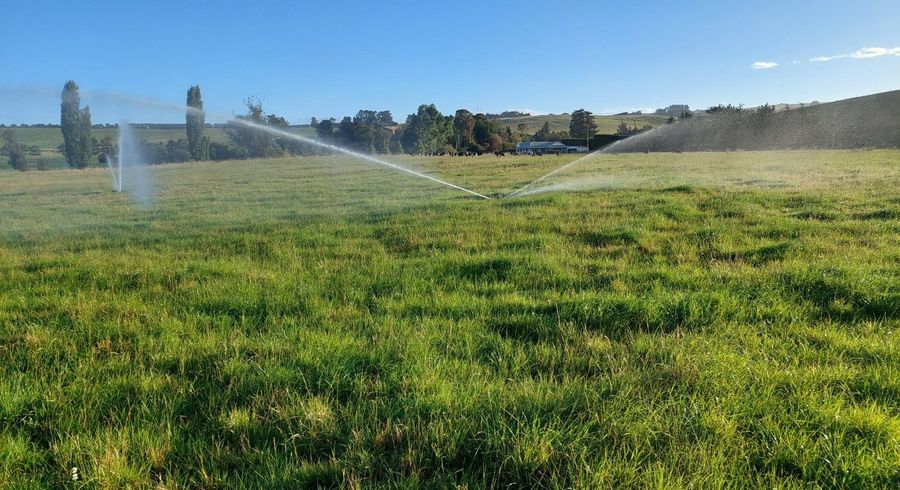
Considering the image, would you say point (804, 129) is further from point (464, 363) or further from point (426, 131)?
point (464, 363)

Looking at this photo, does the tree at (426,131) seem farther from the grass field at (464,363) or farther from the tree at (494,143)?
the grass field at (464,363)

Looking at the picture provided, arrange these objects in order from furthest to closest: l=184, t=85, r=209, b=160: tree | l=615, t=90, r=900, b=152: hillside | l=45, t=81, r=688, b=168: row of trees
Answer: l=615, t=90, r=900, b=152: hillside, l=184, t=85, r=209, b=160: tree, l=45, t=81, r=688, b=168: row of trees

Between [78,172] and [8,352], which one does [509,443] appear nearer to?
[8,352]

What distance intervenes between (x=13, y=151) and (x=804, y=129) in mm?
127028

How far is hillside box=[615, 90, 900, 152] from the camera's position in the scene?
211 ft

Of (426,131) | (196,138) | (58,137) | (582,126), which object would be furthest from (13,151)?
(582,126)

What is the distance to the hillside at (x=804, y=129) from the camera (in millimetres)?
64250

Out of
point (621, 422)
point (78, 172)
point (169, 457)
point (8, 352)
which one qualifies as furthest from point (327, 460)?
point (78, 172)

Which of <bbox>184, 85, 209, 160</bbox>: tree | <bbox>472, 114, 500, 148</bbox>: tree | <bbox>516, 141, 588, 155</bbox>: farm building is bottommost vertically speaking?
<bbox>184, 85, 209, 160</bbox>: tree

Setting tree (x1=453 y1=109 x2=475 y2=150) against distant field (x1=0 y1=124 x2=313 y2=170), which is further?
tree (x1=453 y1=109 x2=475 y2=150)

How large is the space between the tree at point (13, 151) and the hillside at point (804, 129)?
83898mm

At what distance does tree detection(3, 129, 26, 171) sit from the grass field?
81.2 m

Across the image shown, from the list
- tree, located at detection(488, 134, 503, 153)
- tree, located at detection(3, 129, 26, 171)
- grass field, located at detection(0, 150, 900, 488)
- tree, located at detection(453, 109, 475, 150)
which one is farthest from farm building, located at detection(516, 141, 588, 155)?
grass field, located at detection(0, 150, 900, 488)

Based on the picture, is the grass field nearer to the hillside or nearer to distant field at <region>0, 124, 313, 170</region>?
distant field at <region>0, 124, 313, 170</region>
